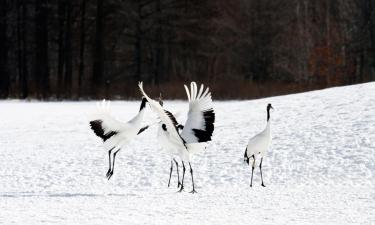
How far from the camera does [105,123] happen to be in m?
11.8

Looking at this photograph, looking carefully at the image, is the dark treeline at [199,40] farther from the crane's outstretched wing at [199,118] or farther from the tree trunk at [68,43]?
the crane's outstretched wing at [199,118]

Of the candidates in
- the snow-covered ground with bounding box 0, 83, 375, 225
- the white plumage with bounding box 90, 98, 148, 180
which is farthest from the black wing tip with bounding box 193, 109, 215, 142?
the white plumage with bounding box 90, 98, 148, 180

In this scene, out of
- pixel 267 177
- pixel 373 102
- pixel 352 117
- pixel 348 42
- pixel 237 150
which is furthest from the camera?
pixel 348 42

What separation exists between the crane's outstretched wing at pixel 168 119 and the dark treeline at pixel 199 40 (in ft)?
117

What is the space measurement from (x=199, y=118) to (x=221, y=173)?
11.2 ft

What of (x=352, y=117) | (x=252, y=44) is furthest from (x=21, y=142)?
(x=252, y=44)

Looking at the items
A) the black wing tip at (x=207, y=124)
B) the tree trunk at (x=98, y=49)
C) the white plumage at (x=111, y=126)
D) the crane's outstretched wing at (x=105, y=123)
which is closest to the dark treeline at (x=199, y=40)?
the tree trunk at (x=98, y=49)

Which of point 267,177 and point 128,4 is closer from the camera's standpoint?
point 267,177

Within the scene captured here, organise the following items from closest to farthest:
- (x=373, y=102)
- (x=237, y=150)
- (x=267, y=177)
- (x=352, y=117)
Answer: (x=267, y=177) → (x=237, y=150) → (x=352, y=117) → (x=373, y=102)

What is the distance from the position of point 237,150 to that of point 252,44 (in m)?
38.6

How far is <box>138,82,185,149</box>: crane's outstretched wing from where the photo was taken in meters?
10.9

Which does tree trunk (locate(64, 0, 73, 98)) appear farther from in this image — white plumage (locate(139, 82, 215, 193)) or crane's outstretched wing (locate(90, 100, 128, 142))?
white plumage (locate(139, 82, 215, 193))

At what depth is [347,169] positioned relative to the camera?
48.2 feet

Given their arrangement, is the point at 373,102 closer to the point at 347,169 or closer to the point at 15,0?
the point at 347,169
